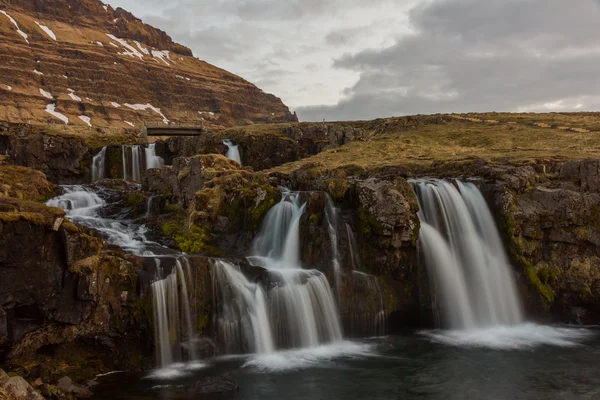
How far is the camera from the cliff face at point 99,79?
123m

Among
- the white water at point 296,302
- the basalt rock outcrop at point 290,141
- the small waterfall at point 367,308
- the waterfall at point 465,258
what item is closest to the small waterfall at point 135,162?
the basalt rock outcrop at point 290,141

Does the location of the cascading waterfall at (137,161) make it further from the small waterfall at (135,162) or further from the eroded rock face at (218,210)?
the eroded rock face at (218,210)

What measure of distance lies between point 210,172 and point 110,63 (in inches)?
5519

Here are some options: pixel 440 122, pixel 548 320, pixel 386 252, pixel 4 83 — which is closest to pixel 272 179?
pixel 386 252

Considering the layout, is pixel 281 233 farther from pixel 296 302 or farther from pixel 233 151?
pixel 233 151

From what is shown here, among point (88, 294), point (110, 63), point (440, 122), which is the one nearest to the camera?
point (88, 294)

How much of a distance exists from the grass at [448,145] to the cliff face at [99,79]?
8299cm

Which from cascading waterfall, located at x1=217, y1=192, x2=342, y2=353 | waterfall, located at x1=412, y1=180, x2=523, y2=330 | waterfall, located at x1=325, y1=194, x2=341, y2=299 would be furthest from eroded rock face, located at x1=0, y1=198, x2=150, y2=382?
waterfall, located at x1=412, y1=180, x2=523, y2=330

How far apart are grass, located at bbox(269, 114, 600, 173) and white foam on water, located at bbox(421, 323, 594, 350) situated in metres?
18.5

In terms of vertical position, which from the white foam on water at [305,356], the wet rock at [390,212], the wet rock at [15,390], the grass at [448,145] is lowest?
the white foam on water at [305,356]

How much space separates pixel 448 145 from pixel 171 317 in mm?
48292

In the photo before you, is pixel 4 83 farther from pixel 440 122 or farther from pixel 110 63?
pixel 440 122

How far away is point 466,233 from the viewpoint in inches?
1081

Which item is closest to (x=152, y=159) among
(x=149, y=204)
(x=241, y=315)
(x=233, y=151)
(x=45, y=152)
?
(x=233, y=151)
